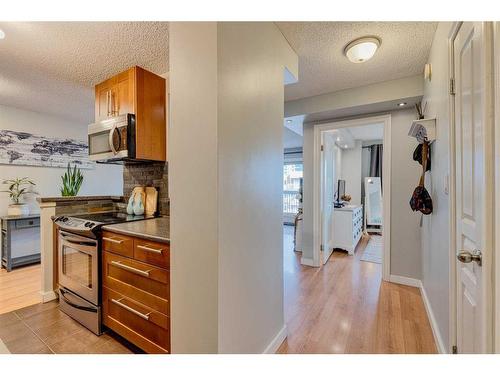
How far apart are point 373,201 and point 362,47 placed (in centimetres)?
490

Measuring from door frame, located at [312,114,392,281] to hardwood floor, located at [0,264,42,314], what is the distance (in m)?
3.33

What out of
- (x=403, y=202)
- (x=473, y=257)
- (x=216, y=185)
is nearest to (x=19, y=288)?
(x=216, y=185)

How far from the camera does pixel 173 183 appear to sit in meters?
1.23

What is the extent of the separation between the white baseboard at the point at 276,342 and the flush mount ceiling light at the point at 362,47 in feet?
7.34

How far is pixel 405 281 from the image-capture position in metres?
2.77

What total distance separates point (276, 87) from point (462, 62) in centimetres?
102

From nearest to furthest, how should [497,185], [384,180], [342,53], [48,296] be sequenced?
[497,185] → [342,53] → [48,296] → [384,180]

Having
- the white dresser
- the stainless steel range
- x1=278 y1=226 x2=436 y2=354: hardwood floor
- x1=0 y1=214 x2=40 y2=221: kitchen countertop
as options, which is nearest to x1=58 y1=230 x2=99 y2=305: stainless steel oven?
the stainless steel range

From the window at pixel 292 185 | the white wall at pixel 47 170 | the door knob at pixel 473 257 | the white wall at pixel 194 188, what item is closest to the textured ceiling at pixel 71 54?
the white wall at pixel 47 170

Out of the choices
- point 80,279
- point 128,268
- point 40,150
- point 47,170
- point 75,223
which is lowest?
point 80,279

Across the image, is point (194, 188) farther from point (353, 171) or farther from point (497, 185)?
point (353, 171)

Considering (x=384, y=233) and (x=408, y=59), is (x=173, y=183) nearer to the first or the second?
(x=408, y=59)
